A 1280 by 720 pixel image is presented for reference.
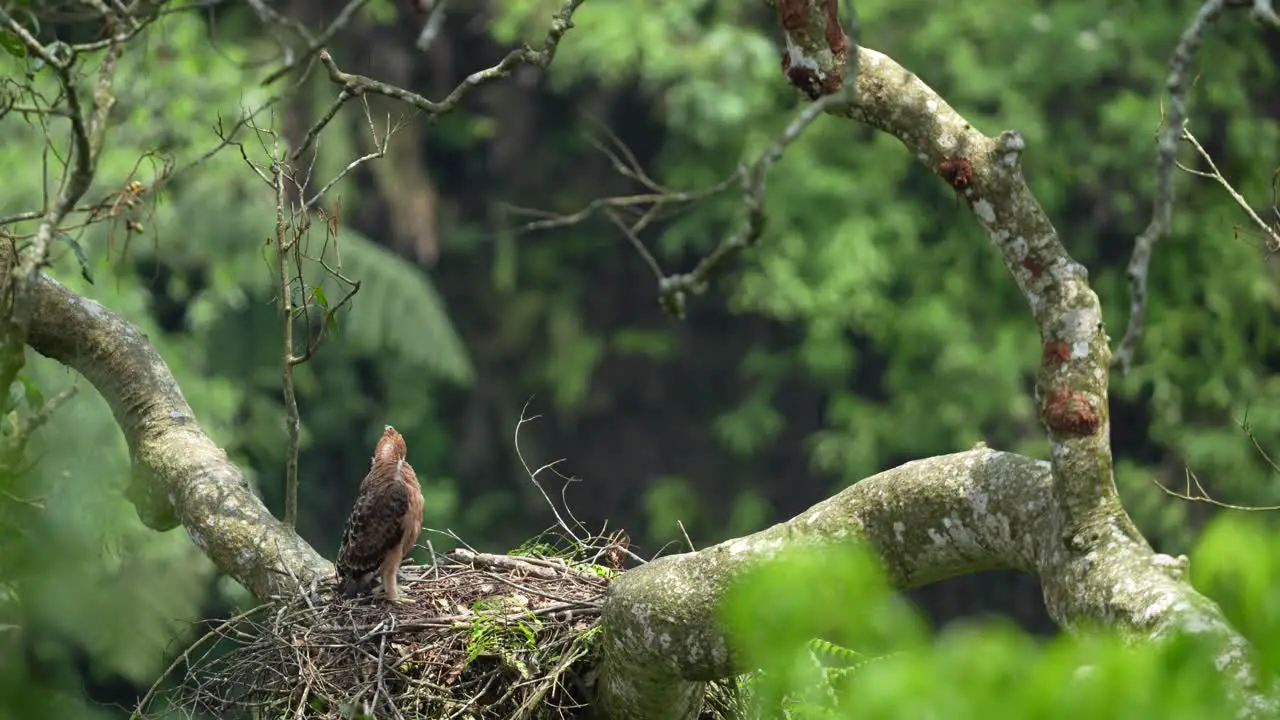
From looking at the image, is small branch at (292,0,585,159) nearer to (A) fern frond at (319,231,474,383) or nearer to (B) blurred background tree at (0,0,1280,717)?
(B) blurred background tree at (0,0,1280,717)

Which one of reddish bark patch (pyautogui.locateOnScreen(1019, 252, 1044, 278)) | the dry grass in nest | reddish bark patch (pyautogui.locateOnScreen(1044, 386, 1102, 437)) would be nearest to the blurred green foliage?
reddish bark patch (pyautogui.locateOnScreen(1044, 386, 1102, 437))

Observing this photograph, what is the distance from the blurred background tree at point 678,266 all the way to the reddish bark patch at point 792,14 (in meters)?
6.98

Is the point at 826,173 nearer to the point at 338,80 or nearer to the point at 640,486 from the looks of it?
the point at 640,486

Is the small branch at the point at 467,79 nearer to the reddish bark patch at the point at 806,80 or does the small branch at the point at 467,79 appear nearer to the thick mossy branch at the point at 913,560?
the reddish bark patch at the point at 806,80

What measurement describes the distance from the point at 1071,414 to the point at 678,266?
14.5 meters

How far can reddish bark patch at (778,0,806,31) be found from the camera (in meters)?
3.92

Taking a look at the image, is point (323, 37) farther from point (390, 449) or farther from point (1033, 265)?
point (390, 449)

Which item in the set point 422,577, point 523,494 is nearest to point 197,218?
point 523,494

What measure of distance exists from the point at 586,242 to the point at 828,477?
360 cm

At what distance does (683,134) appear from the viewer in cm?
1597

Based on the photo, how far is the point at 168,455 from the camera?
5.09 meters

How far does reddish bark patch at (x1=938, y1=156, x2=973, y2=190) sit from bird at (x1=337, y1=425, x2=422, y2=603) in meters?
2.13

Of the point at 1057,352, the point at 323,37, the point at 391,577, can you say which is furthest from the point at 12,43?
the point at 1057,352

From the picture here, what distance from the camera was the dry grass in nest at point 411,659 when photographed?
14.9 ft
